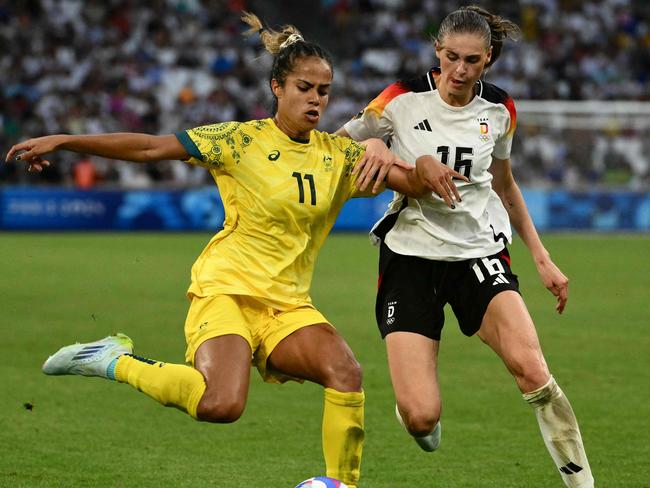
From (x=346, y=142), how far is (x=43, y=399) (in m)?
3.66

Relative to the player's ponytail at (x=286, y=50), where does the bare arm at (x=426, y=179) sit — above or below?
below

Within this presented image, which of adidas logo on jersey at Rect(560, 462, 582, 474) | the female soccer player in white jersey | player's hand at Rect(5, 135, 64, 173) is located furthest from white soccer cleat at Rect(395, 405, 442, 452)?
player's hand at Rect(5, 135, 64, 173)

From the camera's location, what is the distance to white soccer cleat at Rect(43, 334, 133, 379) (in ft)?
18.4

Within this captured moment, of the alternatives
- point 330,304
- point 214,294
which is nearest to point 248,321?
point 214,294

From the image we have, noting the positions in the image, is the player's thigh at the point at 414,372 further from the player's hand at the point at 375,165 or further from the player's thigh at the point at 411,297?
the player's hand at the point at 375,165

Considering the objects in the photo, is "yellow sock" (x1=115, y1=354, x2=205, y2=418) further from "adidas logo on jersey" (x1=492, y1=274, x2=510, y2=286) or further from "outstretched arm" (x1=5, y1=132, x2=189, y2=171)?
"adidas logo on jersey" (x1=492, y1=274, x2=510, y2=286)

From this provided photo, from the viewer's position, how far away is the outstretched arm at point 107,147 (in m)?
5.24

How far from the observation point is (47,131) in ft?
81.8

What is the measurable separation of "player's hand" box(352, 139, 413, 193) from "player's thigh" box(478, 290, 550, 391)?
2.68 ft

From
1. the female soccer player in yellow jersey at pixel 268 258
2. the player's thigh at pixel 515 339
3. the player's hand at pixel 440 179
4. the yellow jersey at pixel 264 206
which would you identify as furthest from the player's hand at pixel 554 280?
the yellow jersey at pixel 264 206

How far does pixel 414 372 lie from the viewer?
5695 mm

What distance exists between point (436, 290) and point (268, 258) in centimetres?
96

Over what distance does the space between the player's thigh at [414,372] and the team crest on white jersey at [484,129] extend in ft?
3.50

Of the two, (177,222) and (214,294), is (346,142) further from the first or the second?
(177,222)
